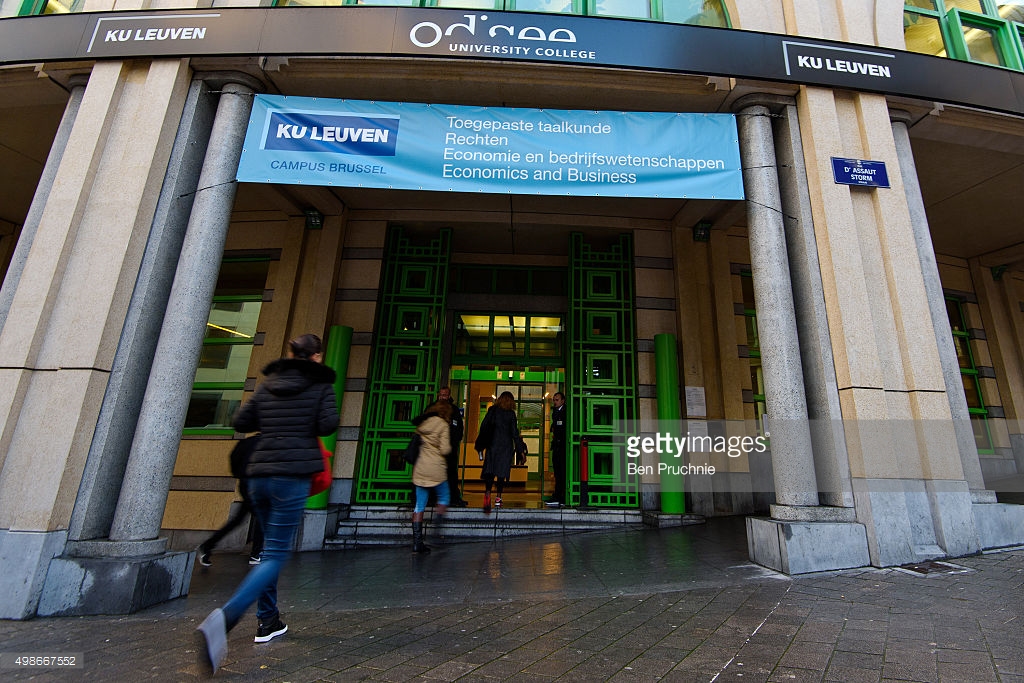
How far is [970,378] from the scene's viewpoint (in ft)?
37.6

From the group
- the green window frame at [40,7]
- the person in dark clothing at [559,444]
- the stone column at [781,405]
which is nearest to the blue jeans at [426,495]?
the person in dark clothing at [559,444]

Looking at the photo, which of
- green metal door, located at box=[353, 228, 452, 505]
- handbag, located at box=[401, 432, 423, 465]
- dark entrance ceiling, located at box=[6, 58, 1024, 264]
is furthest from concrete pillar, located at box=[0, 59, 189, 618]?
green metal door, located at box=[353, 228, 452, 505]

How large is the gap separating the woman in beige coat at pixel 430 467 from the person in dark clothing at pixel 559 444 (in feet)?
9.26

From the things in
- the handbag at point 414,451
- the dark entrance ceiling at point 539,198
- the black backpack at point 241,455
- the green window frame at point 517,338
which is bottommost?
the black backpack at point 241,455

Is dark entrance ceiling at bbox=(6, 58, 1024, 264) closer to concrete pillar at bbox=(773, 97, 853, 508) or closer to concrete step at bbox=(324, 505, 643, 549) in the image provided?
concrete pillar at bbox=(773, 97, 853, 508)

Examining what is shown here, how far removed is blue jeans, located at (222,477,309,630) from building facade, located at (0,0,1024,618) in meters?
1.83

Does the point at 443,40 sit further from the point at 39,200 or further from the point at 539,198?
the point at 39,200

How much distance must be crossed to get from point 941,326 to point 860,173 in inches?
77.0

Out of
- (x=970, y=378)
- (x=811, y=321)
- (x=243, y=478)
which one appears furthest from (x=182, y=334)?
(x=970, y=378)

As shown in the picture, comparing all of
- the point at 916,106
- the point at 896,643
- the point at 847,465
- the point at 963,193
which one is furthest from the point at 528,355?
the point at 963,193

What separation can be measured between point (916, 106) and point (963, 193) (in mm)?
3791

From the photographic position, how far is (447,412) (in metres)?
6.32

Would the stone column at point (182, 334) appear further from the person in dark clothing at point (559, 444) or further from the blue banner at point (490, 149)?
the person in dark clothing at point (559, 444)

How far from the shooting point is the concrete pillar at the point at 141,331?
4.43 metres
